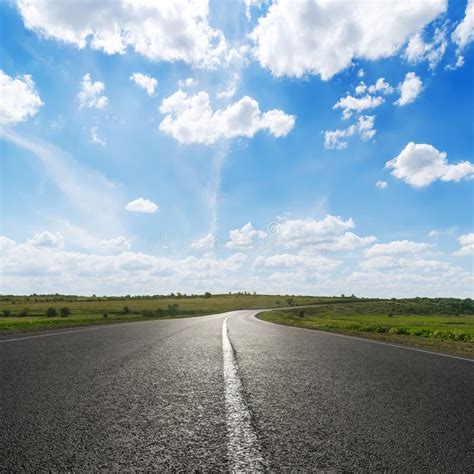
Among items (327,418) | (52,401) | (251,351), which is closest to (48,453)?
(52,401)

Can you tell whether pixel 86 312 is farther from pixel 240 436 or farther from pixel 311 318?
pixel 240 436

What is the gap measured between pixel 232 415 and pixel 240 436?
0.64m

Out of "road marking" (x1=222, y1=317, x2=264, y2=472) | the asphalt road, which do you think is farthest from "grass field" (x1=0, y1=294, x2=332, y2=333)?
"road marking" (x1=222, y1=317, x2=264, y2=472)

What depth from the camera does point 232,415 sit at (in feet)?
12.3

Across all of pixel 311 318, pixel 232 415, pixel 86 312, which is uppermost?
pixel 86 312

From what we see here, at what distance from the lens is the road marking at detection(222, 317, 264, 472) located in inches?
101

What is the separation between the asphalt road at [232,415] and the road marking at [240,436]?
0.04 feet

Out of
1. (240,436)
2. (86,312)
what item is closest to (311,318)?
(86,312)

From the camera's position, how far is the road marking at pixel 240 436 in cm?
256

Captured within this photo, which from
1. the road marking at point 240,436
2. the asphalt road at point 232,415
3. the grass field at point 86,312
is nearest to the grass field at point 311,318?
the grass field at point 86,312

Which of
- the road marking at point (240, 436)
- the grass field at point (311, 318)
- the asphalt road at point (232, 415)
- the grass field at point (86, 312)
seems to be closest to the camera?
the road marking at point (240, 436)

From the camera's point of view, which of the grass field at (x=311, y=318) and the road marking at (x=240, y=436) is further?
the grass field at (x=311, y=318)

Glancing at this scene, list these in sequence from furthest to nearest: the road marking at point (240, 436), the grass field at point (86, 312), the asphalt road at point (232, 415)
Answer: the grass field at point (86, 312), the asphalt road at point (232, 415), the road marking at point (240, 436)

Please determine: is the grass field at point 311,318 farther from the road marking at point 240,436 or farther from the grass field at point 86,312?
the road marking at point 240,436
